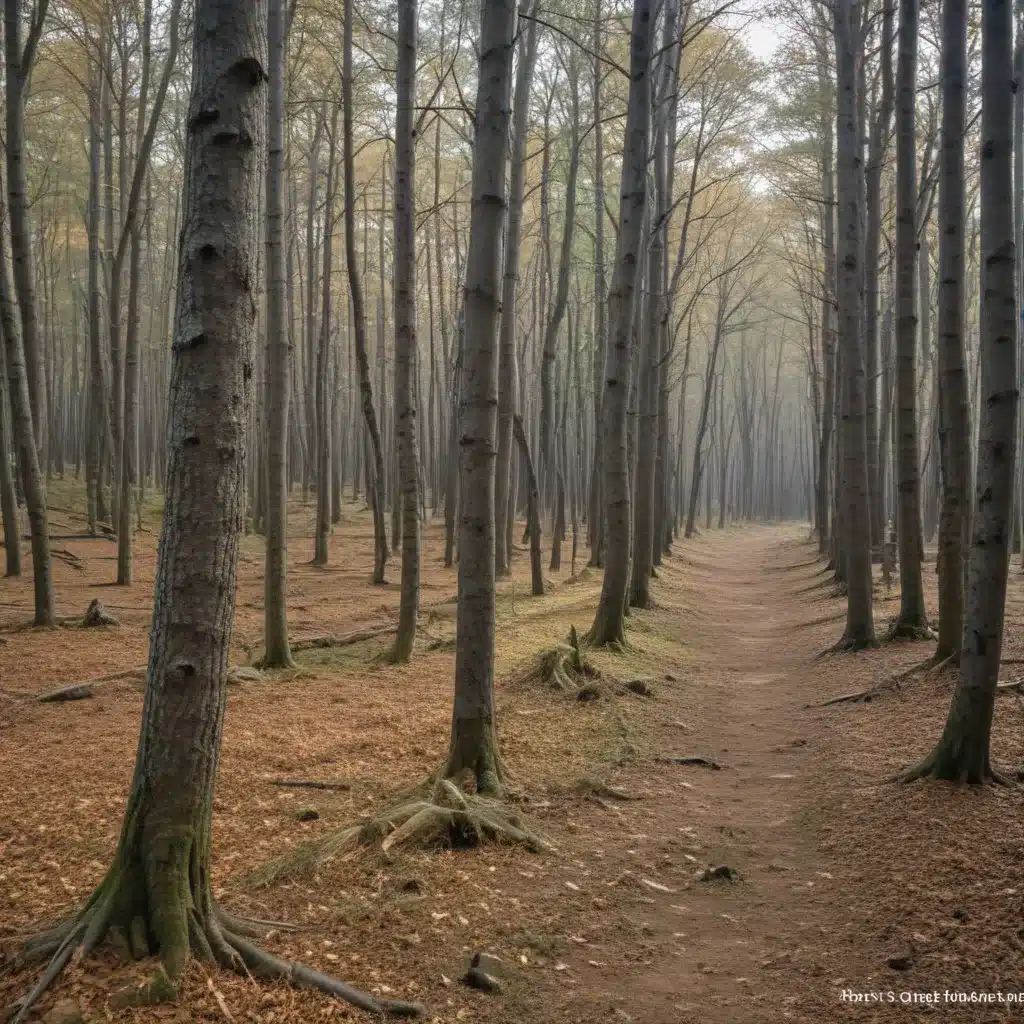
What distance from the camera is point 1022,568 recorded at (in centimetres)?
1384

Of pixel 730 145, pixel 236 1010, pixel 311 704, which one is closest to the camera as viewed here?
pixel 236 1010

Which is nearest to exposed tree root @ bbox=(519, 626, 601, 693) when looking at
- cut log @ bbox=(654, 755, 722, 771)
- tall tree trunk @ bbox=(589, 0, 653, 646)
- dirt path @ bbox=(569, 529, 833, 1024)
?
dirt path @ bbox=(569, 529, 833, 1024)

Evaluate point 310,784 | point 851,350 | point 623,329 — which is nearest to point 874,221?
point 851,350

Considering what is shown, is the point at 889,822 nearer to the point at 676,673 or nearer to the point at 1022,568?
the point at 676,673

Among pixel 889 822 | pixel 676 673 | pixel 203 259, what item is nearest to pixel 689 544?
pixel 676 673

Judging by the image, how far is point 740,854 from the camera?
13.3ft

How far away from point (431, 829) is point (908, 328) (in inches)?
244

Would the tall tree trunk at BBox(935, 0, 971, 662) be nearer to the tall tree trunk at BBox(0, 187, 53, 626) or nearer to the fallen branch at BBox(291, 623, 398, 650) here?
the fallen branch at BBox(291, 623, 398, 650)

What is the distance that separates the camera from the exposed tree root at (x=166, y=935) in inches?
100

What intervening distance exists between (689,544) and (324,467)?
509 inches

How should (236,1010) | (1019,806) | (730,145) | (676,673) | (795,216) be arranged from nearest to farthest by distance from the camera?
(236,1010), (1019,806), (676,673), (730,145), (795,216)

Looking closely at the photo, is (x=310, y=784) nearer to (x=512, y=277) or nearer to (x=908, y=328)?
(x=908, y=328)

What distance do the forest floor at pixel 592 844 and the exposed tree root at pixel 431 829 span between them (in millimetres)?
81

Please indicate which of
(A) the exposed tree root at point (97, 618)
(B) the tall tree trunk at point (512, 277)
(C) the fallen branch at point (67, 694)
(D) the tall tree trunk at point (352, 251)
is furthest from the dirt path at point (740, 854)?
(A) the exposed tree root at point (97, 618)
